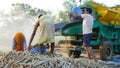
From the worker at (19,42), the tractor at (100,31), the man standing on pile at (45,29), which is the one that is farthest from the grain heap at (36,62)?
the tractor at (100,31)

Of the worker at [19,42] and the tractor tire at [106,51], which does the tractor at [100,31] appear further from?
the worker at [19,42]

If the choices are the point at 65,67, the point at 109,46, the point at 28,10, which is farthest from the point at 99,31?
the point at 28,10

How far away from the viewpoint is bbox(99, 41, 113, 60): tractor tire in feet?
45.6

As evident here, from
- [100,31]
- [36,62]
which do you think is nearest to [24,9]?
[100,31]

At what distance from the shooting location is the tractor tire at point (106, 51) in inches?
547

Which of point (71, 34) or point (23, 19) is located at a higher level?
point (71, 34)

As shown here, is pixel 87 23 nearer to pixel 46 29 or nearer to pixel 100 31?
pixel 46 29

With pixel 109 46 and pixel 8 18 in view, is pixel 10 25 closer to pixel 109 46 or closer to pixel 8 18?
pixel 8 18

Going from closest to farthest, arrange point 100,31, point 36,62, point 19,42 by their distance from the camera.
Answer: point 36,62, point 19,42, point 100,31

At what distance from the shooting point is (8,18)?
42.0 m

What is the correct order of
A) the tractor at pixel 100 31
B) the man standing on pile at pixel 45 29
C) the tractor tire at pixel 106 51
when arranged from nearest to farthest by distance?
the man standing on pile at pixel 45 29
the tractor tire at pixel 106 51
the tractor at pixel 100 31

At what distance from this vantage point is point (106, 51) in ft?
46.4

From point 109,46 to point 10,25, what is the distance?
91.2ft

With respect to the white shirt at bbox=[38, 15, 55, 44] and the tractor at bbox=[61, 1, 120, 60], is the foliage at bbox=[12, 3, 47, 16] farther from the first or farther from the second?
the white shirt at bbox=[38, 15, 55, 44]
